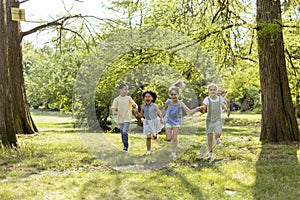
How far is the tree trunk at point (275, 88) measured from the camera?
9398mm

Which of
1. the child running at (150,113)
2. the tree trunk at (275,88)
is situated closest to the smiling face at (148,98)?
the child running at (150,113)

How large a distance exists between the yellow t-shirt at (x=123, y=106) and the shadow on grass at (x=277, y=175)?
2.89 metres

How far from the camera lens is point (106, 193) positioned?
14.9 feet

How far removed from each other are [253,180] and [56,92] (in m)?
23.3

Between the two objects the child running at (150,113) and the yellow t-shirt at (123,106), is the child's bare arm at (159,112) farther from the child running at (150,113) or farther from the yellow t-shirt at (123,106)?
the yellow t-shirt at (123,106)

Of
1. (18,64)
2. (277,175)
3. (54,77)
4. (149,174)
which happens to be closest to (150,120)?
(149,174)

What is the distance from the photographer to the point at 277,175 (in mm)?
5441

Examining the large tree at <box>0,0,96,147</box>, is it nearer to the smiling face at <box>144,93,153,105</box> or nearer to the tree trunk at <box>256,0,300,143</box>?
the smiling face at <box>144,93,153,105</box>

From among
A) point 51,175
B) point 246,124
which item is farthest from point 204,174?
point 246,124

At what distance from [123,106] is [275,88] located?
3971mm

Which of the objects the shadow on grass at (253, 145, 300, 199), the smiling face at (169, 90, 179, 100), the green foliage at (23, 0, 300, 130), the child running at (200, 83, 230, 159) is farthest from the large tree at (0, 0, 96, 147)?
the shadow on grass at (253, 145, 300, 199)

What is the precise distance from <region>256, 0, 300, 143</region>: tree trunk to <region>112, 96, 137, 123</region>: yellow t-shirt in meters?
3.67

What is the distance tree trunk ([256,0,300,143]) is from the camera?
9.40 metres

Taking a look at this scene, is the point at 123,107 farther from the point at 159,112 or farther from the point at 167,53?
the point at 167,53
